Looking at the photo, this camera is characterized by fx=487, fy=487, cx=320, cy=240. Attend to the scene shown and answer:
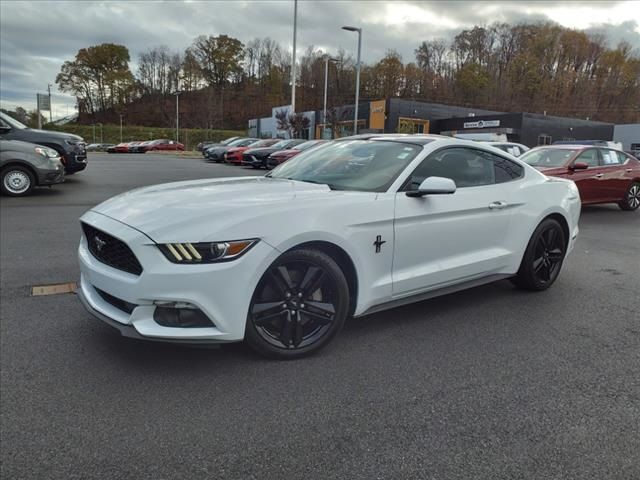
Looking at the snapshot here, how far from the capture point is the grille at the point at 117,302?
2784 millimetres

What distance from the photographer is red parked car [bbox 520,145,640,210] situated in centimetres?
987

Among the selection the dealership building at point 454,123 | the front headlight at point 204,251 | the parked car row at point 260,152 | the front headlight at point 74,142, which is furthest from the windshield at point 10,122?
the dealership building at point 454,123

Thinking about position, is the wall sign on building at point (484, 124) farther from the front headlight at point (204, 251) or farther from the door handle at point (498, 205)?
the front headlight at point (204, 251)

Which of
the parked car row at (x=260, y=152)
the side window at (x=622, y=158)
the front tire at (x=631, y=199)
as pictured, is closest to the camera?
the side window at (x=622, y=158)

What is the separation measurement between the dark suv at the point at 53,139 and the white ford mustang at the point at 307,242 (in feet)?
32.2

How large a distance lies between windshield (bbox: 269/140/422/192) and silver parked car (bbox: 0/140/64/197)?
26.5 feet

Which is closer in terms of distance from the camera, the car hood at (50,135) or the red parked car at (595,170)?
the red parked car at (595,170)

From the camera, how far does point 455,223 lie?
3.75 meters

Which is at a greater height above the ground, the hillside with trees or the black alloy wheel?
the hillside with trees

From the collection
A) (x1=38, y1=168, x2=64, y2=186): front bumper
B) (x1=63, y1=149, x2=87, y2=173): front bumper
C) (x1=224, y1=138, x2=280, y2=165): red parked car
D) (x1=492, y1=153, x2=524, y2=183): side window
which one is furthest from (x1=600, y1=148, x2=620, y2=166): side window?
(x1=224, y1=138, x2=280, y2=165): red parked car

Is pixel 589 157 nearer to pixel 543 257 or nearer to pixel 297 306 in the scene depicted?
pixel 543 257

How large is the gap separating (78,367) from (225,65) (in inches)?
4037

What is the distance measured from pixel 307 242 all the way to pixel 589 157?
944 cm

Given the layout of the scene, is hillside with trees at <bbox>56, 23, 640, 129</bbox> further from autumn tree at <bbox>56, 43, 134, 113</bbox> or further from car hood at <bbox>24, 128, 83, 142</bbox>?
car hood at <bbox>24, 128, 83, 142</bbox>
